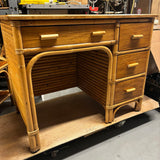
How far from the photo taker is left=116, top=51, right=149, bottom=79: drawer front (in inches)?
44.8

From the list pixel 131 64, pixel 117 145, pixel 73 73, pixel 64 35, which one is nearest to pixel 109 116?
pixel 117 145

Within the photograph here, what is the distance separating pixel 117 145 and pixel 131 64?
0.63 metres

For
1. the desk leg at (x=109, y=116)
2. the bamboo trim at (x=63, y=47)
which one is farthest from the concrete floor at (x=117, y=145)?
the bamboo trim at (x=63, y=47)

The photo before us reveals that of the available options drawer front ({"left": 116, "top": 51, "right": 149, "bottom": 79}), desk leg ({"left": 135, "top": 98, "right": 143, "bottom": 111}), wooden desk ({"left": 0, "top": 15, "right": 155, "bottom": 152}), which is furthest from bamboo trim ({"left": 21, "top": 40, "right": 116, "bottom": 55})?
desk leg ({"left": 135, "top": 98, "right": 143, "bottom": 111})

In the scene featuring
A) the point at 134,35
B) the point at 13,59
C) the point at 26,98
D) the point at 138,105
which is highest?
the point at 134,35

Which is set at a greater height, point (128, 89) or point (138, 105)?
point (128, 89)

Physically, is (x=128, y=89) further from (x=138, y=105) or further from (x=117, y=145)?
(x=117, y=145)

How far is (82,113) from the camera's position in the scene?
1400 millimetres

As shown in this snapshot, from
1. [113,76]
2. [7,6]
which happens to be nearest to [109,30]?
[113,76]

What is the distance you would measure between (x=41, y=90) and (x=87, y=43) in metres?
0.75

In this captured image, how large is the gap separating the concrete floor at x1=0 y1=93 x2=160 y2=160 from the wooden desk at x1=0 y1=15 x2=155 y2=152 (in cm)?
18

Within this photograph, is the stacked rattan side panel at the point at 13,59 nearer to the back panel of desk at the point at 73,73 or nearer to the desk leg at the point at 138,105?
the back panel of desk at the point at 73,73

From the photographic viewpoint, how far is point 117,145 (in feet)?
4.07

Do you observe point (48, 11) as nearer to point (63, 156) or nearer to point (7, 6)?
point (63, 156)
